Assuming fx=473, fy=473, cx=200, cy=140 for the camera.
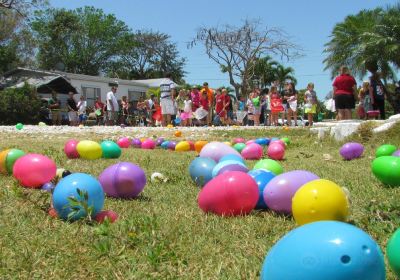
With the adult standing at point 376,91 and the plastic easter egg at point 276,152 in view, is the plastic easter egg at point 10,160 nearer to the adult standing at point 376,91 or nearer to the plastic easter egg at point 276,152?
A: the plastic easter egg at point 276,152

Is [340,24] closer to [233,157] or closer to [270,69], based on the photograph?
[270,69]

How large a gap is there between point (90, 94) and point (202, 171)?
3720cm

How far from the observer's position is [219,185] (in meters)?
3.43

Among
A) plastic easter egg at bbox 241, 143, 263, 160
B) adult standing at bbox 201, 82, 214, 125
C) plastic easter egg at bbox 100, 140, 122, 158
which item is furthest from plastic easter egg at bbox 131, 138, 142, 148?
adult standing at bbox 201, 82, 214, 125

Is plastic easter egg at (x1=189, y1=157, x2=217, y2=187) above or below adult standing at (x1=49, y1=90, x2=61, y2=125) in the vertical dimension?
below

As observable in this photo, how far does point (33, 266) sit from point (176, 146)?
644cm

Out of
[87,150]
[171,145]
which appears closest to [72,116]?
[171,145]

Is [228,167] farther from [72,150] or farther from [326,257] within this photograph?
[72,150]

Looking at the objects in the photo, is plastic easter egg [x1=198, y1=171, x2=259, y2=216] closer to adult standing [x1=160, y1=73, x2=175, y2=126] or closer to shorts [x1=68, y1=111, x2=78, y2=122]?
adult standing [x1=160, y1=73, x2=175, y2=126]

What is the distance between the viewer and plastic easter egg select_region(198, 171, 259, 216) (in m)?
3.37

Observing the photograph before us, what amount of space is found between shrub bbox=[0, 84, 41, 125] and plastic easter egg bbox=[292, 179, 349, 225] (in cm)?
2369

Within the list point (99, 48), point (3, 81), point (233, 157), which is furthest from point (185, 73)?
point (233, 157)

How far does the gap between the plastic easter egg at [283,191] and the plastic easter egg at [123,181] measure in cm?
115

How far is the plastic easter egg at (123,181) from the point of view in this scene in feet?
13.1
